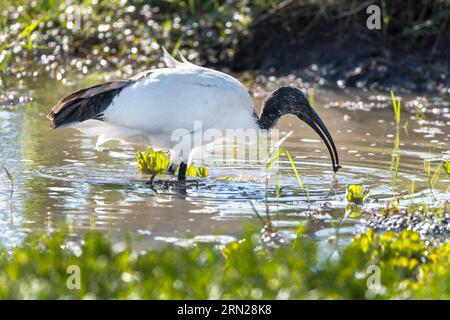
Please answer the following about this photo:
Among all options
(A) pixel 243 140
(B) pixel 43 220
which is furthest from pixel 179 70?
(B) pixel 43 220

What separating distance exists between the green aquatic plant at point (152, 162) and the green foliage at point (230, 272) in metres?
2.26

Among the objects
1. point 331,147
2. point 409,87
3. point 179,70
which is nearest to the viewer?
point 179,70

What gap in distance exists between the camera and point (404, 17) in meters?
10.3

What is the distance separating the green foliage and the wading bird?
2485 millimetres

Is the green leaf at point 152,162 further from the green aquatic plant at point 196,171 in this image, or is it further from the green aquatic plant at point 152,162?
the green aquatic plant at point 196,171

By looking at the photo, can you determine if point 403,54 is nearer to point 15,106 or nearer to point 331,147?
point 331,147

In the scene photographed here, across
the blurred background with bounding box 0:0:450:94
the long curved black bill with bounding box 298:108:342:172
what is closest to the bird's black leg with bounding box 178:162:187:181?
the long curved black bill with bounding box 298:108:342:172

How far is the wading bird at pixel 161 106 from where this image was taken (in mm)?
6758

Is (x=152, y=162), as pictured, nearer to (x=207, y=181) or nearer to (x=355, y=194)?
(x=207, y=181)

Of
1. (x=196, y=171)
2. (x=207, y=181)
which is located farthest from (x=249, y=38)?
(x=207, y=181)

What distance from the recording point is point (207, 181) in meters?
6.85

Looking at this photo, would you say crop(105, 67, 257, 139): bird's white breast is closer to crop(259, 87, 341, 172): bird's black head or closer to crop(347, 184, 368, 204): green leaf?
crop(259, 87, 341, 172): bird's black head

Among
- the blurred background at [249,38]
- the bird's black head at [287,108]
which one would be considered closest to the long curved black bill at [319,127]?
the bird's black head at [287,108]
